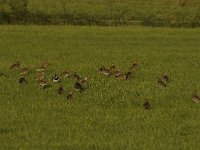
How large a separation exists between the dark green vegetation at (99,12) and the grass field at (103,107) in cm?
1563

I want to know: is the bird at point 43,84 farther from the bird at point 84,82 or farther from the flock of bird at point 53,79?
the bird at point 84,82

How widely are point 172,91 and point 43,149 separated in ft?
14.0

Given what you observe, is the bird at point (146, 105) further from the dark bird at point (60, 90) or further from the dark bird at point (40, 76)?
the dark bird at point (40, 76)

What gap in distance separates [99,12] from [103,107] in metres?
26.3

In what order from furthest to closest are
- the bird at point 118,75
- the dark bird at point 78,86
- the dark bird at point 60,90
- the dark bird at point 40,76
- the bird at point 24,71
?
1. the bird at point 24,71
2. the bird at point 118,75
3. the dark bird at point 40,76
4. the dark bird at point 78,86
5. the dark bird at point 60,90

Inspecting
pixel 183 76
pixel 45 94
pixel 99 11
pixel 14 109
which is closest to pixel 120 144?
pixel 14 109

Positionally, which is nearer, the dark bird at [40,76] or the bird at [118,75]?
the dark bird at [40,76]

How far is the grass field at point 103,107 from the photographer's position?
7.99 m

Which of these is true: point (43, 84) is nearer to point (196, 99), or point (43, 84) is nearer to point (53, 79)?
point (53, 79)

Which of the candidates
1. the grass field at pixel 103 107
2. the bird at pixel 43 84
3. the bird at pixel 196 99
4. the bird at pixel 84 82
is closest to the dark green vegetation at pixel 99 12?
the grass field at pixel 103 107

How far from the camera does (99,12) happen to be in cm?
3584

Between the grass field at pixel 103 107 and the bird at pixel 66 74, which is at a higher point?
the bird at pixel 66 74

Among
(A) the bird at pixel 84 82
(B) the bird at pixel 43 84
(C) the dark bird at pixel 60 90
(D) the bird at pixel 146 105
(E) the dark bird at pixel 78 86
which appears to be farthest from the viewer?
(B) the bird at pixel 43 84

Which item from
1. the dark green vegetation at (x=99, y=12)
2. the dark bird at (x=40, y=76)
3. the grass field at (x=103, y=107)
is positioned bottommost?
the dark green vegetation at (x=99, y=12)
